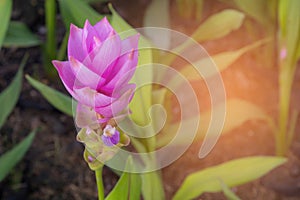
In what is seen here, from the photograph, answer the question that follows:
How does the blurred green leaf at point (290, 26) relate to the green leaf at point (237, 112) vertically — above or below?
above

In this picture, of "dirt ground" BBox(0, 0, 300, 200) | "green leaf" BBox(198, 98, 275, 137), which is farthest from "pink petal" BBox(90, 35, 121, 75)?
"dirt ground" BBox(0, 0, 300, 200)

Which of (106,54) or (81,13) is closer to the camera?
(106,54)

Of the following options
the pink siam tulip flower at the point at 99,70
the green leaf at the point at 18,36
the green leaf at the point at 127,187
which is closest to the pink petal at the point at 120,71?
the pink siam tulip flower at the point at 99,70

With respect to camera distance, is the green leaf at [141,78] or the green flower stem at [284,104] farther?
the green flower stem at [284,104]

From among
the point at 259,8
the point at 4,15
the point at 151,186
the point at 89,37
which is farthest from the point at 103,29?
the point at 259,8

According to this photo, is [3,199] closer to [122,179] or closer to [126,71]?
[122,179]

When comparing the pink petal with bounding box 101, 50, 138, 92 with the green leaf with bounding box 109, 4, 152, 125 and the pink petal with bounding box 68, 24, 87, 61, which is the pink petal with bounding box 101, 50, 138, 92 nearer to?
the pink petal with bounding box 68, 24, 87, 61

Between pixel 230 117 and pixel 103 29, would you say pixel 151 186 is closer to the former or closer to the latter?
pixel 230 117

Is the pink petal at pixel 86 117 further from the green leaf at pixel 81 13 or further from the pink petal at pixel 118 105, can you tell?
the green leaf at pixel 81 13
